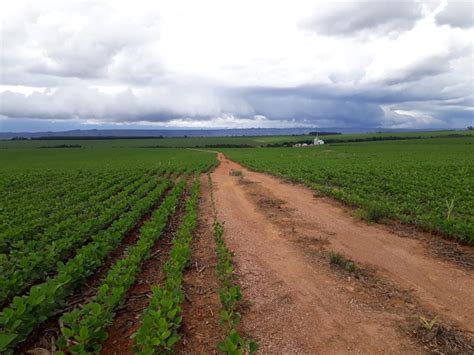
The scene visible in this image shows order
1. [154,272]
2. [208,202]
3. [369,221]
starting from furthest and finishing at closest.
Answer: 1. [208,202]
2. [369,221]
3. [154,272]

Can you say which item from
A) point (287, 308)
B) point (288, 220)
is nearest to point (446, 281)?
point (287, 308)

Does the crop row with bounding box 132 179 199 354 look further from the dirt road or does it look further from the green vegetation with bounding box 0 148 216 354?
the dirt road

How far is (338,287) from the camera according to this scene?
20.2ft

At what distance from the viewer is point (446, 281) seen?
6.54 meters

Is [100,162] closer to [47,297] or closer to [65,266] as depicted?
[65,266]

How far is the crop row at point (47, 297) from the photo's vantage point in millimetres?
3977

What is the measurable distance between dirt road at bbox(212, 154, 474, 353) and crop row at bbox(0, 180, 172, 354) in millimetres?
2945

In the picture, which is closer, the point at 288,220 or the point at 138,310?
the point at 138,310

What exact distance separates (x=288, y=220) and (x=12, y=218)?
386 inches

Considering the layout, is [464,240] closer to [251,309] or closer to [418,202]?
[418,202]

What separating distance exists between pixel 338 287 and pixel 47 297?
4.96 metres

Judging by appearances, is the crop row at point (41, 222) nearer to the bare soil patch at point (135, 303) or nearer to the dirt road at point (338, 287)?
the bare soil patch at point (135, 303)

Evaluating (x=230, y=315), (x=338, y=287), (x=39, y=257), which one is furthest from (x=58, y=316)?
(x=338, y=287)

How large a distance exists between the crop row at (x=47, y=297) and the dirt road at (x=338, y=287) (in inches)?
116
